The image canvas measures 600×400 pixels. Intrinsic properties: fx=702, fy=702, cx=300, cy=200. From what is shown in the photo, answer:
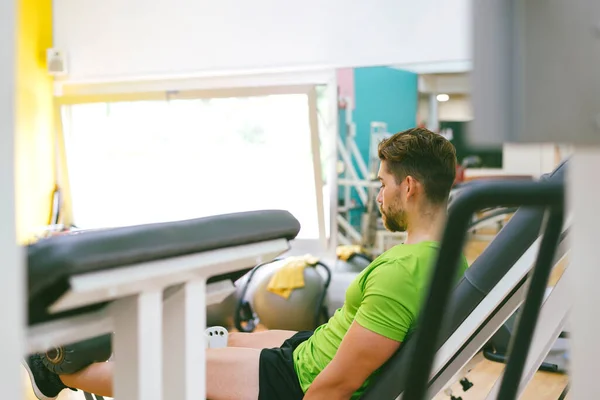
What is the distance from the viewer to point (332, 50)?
15.5ft

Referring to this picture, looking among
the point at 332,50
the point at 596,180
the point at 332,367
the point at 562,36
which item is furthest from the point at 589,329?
the point at 332,50

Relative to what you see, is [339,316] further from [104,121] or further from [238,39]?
[104,121]

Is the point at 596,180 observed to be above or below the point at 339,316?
above

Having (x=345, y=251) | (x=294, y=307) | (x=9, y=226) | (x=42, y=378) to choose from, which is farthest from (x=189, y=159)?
(x=9, y=226)

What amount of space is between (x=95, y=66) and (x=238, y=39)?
122 centimetres

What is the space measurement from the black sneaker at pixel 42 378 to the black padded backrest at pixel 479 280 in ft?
2.83

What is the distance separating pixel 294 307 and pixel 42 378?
2437mm

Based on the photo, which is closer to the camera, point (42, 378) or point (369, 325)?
point (369, 325)

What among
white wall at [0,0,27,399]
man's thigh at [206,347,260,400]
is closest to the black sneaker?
man's thigh at [206,347,260,400]

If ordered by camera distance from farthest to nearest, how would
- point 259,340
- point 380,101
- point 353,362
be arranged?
point 380,101 < point 259,340 < point 353,362

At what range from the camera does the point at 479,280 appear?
1665mm

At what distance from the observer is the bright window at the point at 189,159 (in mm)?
5051

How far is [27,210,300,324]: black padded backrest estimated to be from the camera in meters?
0.74

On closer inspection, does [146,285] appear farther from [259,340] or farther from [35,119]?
[35,119]
